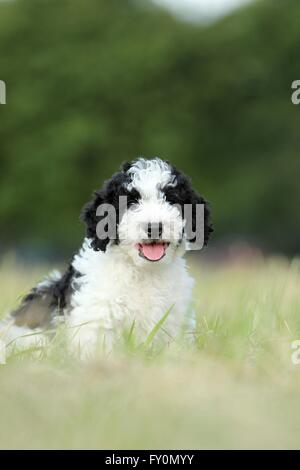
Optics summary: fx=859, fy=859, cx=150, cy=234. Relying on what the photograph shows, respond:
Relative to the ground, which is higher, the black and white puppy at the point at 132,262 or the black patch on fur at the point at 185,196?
the black patch on fur at the point at 185,196

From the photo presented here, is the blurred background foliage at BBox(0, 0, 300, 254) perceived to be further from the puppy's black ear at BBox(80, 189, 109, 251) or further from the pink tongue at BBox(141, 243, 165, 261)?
the pink tongue at BBox(141, 243, 165, 261)

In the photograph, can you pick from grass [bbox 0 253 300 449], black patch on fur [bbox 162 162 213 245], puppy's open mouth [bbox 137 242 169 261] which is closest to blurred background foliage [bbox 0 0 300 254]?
black patch on fur [bbox 162 162 213 245]

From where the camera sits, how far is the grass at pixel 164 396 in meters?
3.81

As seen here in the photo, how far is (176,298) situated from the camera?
580 cm

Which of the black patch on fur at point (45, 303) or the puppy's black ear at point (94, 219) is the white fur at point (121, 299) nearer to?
the puppy's black ear at point (94, 219)

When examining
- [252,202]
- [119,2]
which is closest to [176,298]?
[252,202]

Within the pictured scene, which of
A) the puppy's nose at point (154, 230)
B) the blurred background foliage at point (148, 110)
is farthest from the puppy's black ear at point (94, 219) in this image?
the blurred background foliage at point (148, 110)

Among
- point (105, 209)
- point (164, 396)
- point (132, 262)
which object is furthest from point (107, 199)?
point (164, 396)

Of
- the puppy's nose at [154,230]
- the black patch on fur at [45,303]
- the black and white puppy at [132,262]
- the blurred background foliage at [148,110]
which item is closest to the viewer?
the puppy's nose at [154,230]

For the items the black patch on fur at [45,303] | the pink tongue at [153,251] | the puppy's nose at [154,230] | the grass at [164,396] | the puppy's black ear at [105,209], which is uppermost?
the puppy's black ear at [105,209]

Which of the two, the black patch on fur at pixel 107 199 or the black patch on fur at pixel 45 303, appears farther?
the black patch on fur at pixel 45 303

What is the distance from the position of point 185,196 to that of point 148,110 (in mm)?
19919

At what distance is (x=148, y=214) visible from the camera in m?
5.38

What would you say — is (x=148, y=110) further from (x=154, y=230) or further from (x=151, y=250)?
(x=154, y=230)
